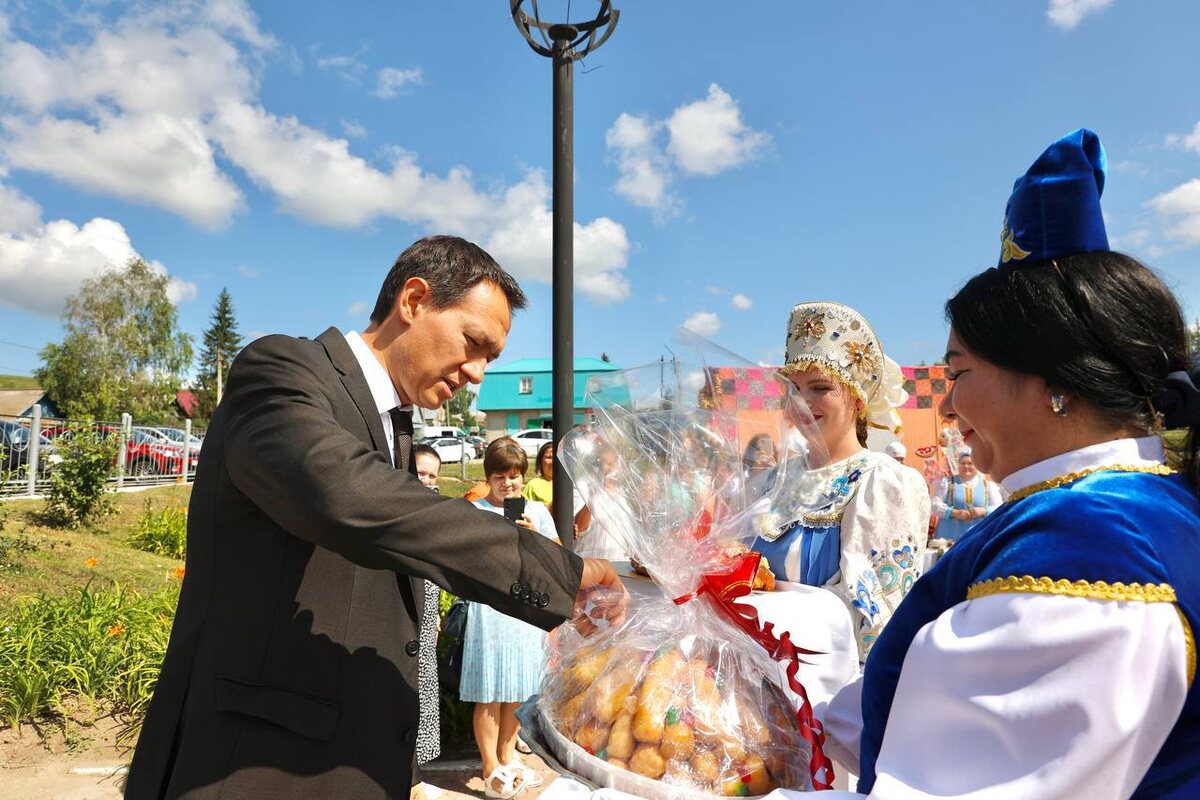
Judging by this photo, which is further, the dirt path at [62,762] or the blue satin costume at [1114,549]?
the dirt path at [62,762]

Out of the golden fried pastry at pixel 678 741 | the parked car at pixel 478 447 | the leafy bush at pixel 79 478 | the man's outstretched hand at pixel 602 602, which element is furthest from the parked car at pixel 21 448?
the parked car at pixel 478 447

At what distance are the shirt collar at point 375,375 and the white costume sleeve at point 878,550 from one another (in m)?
1.48

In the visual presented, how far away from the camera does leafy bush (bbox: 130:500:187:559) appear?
367 inches

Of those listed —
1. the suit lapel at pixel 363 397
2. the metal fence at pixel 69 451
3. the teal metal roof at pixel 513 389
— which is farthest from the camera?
the teal metal roof at pixel 513 389

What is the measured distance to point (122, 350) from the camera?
119 ft

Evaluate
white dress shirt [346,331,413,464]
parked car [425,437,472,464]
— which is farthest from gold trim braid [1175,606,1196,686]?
parked car [425,437,472,464]

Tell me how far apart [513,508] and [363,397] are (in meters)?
3.09

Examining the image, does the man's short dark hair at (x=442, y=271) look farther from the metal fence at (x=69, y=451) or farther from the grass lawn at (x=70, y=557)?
the metal fence at (x=69, y=451)

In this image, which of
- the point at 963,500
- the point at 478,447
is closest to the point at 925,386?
the point at 963,500

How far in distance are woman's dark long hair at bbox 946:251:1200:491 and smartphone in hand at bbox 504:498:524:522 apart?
3.80 m

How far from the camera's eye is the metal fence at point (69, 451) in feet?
32.1

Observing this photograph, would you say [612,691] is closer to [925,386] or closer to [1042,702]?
[1042,702]

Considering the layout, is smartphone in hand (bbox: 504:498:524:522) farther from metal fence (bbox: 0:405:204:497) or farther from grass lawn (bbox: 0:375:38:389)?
grass lawn (bbox: 0:375:38:389)

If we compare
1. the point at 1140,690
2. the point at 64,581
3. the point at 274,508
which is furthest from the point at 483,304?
the point at 64,581
